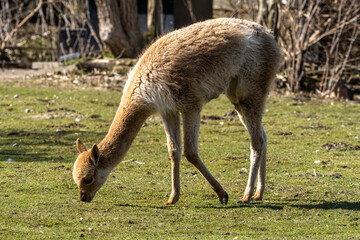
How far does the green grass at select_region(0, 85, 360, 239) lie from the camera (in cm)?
568

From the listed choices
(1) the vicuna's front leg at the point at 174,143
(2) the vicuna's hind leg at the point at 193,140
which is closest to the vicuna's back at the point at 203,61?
(2) the vicuna's hind leg at the point at 193,140

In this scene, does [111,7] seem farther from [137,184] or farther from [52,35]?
[137,184]

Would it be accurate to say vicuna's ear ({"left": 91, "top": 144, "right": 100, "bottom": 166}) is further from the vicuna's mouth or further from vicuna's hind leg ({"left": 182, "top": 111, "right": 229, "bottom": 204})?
vicuna's hind leg ({"left": 182, "top": 111, "right": 229, "bottom": 204})

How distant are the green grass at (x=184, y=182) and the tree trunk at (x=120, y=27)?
5021mm

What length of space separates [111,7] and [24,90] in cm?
399

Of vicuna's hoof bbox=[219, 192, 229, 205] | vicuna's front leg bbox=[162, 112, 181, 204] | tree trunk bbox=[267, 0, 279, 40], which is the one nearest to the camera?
vicuna's hoof bbox=[219, 192, 229, 205]

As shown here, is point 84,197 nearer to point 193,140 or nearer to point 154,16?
point 193,140

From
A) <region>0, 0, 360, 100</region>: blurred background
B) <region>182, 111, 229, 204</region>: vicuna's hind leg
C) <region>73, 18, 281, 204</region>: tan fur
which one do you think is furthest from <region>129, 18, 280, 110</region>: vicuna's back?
<region>0, 0, 360, 100</region>: blurred background

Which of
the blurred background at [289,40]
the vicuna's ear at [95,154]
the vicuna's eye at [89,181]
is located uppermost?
the vicuna's ear at [95,154]

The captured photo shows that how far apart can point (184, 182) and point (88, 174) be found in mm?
1844

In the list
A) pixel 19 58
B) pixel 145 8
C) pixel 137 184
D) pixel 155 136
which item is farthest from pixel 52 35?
pixel 137 184

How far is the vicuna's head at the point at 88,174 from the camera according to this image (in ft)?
20.4

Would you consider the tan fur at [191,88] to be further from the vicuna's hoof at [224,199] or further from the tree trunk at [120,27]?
the tree trunk at [120,27]

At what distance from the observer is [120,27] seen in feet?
59.4
